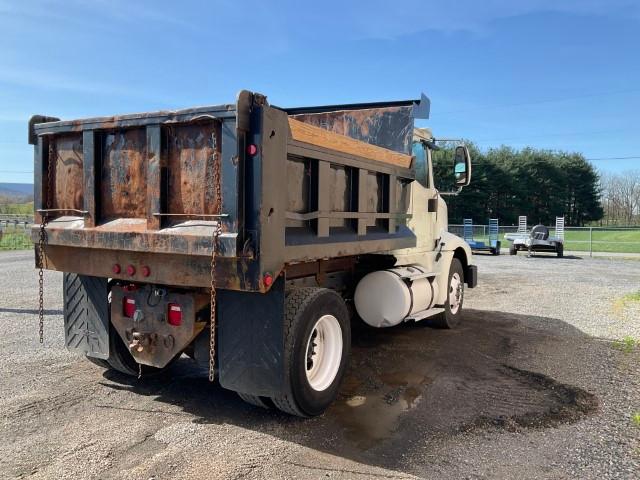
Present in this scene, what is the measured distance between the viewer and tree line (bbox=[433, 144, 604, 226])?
160 ft

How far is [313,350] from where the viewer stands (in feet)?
14.6

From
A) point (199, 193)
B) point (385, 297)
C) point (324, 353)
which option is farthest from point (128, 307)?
point (385, 297)

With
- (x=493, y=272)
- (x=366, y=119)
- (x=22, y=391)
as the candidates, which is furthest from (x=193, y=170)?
(x=493, y=272)

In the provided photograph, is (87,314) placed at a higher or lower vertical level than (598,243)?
higher

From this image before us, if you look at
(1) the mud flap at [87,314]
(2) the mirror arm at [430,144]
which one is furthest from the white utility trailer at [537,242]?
(1) the mud flap at [87,314]

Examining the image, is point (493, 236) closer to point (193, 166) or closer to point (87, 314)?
point (87, 314)

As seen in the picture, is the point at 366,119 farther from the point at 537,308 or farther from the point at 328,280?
the point at 537,308

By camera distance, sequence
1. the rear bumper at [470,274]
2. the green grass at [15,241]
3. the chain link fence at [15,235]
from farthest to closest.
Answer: the chain link fence at [15,235]
the green grass at [15,241]
the rear bumper at [470,274]

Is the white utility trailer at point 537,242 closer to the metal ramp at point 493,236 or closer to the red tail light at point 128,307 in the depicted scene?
the metal ramp at point 493,236

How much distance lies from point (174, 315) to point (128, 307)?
54 centimetres

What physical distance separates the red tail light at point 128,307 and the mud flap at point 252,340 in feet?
2.91

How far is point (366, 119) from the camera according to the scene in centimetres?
650

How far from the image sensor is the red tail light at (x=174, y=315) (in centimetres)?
412

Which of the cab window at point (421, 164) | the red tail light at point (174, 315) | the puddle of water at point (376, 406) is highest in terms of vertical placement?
the cab window at point (421, 164)
